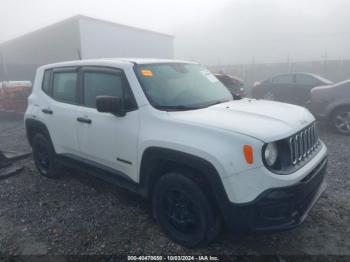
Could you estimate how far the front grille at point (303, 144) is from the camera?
2.84 meters

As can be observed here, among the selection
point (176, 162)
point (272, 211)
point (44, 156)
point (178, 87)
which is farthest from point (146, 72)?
point (44, 156)

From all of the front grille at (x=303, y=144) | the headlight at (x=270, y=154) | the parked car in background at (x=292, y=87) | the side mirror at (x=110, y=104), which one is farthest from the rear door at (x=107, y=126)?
the parked car in background at (x=292, y=87)

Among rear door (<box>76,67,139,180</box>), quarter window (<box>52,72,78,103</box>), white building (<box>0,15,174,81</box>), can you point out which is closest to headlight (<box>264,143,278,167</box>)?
rear door (<box>76,67,139,180</box>)

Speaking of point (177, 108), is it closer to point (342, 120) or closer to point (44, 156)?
point (44, 156)

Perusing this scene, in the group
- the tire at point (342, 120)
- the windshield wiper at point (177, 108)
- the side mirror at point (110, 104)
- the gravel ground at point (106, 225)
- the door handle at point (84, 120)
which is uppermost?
the side mirror at point (110, 104)

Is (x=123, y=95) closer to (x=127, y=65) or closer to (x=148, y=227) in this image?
(x=127, y=65)

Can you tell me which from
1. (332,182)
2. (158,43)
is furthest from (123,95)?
(158,43)

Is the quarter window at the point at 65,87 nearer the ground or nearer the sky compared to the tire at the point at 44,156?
nearer the sky

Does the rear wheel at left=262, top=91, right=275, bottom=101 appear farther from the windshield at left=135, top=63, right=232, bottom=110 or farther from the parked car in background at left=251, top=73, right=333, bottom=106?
the windshield at left=135, top=63, right=232, bottom=110

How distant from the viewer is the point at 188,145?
2.80m

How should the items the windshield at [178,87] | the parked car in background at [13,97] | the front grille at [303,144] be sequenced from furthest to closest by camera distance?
the parked car in background at [13,97] < the windshield at [178,87] < the front grille at [303,144]

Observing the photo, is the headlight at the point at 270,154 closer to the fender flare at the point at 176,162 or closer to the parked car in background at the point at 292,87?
the fender flare at the point at 176,162

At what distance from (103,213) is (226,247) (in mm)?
1663

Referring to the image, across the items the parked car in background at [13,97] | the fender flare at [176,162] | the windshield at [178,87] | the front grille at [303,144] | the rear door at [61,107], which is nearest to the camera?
the fender flare at [176,162]
